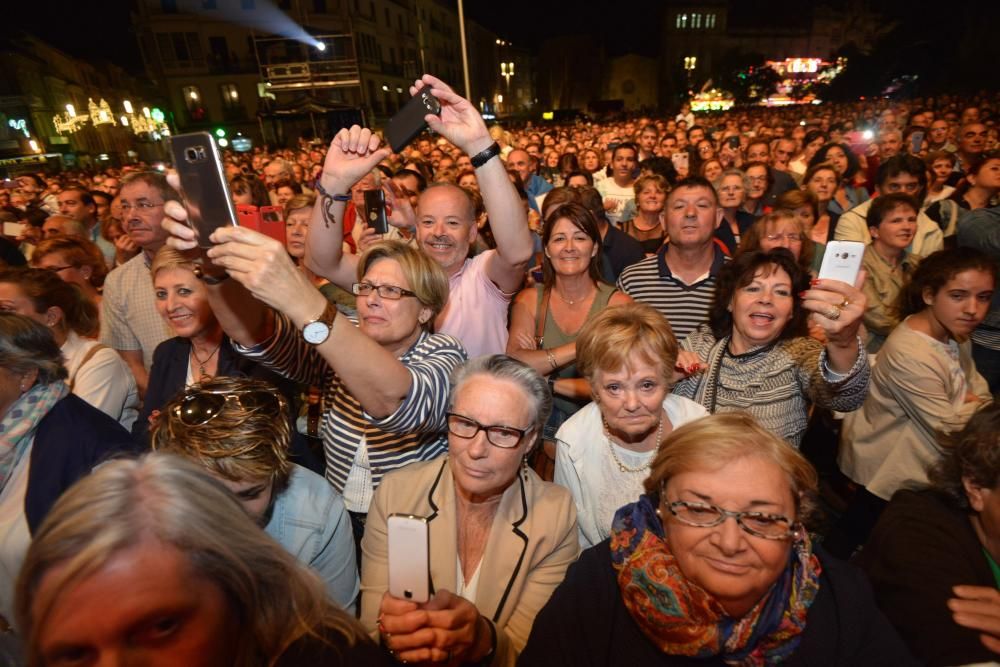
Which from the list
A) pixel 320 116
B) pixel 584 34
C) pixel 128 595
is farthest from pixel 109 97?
pixel 128 595

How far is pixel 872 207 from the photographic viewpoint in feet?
12.7

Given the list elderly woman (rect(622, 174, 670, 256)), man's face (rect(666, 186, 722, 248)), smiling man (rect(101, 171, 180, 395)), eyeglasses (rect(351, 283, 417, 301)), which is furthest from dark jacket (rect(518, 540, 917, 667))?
elderly woman (rect(622, 174, 670, 256))

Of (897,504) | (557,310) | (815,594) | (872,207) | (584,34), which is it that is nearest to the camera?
(815,594)

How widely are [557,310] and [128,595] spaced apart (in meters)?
2.55

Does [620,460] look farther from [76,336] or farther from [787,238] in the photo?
[76,336]

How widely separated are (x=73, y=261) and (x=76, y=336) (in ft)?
4.16

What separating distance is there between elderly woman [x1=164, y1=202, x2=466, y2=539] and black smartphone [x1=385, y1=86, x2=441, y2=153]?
1.56ft

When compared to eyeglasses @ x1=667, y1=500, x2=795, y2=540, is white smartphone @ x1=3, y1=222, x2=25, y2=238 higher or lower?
higher

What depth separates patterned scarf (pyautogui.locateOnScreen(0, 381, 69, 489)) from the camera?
1805 mm

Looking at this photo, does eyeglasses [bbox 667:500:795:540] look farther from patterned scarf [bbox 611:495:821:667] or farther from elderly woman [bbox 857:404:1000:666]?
elderly woman [bbox 857:404:1000:666]

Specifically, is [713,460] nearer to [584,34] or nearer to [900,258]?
[900,258]

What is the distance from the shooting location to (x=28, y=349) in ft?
6.32

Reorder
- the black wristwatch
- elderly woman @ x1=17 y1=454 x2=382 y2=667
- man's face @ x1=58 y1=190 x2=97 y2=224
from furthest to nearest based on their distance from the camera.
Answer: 1. man's face @ x1=58 y1=190 x2=97 y2=224
2. the black wristwatch
3. elderly woman @ x1=17 y1=454 x2=382 y2=667

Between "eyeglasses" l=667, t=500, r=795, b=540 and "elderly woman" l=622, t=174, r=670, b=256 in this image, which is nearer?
"eyeglasses" l=667, t=500, r=795, b=540
